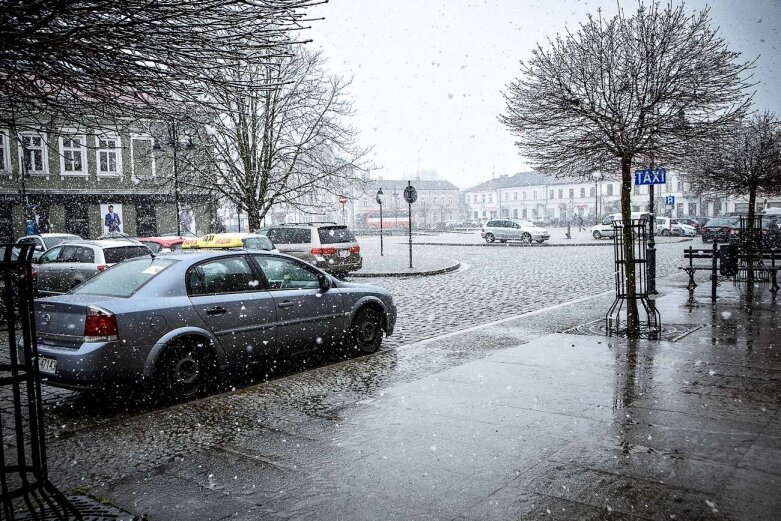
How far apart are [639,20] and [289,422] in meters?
7.98

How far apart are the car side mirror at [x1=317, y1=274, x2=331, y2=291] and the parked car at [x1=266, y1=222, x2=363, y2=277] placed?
1032 centimetres

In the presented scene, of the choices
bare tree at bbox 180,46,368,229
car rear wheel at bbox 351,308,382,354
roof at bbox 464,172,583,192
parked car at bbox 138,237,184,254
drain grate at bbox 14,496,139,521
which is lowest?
drain grate at bbox 14,496,139,521

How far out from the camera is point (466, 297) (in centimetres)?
→ 1450

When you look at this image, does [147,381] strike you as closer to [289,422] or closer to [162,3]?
[289,422]

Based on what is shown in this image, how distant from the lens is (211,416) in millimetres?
5863

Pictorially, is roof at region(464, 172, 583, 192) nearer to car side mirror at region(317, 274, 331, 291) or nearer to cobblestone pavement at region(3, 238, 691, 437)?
cobblestone pavement at region(3, 238, 691, 437)

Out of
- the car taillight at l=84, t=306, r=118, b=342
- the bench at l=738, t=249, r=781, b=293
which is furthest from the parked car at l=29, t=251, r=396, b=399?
the bench at l=738, t=249, r=781, b=293

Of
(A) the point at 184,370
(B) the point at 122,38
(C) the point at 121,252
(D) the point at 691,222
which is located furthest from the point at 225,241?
(D) the point at 691,222

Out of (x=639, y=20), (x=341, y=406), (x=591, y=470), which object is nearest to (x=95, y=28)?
(x=341, y=406)

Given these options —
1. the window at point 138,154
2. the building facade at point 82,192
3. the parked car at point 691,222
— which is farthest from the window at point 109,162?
the parked car at point 691,222

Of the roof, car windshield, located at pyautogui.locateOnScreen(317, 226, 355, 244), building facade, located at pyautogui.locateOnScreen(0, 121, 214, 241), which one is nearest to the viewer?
car windshield, located at pyautogui.locateOnScreen(317, 226, 355, 244)

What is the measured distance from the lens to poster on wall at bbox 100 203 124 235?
121ft

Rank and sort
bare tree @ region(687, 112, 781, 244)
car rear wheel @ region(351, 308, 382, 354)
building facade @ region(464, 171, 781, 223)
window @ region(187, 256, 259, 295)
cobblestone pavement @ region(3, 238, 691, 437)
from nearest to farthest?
cobblestone pavement @ region(3, 238, 691, 437) → window @ region(187, 256, 259, 295) → car rear wheel @ region(351, 308, 382, 354) → bare tree @ region(687, 112, 781, 244) → building facade @ region(464, 171, 781, 223)

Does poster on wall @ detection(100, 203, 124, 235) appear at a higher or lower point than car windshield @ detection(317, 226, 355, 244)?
higher
